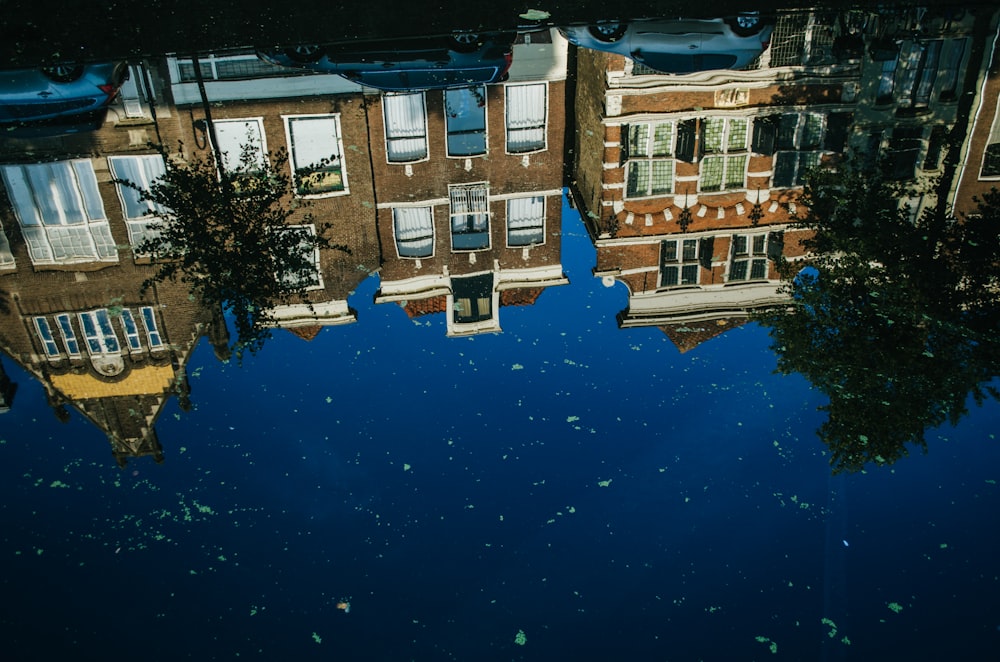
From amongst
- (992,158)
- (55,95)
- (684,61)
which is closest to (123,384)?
(55,95)

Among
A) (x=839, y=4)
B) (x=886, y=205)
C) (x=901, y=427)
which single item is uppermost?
(x=839, y=4)

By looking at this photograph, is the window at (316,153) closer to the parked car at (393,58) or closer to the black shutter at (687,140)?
the parked car at (393,58)

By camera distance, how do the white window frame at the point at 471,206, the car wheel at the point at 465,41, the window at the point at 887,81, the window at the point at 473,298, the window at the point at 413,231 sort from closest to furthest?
the window at the point at 473,298 → the window at the point at 413,231 → the white window frame at the point at 471,206 → the car wheel at the point at 465,41 → the window at the point at 887,81

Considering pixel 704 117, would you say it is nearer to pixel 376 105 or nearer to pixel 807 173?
pixel 807 173

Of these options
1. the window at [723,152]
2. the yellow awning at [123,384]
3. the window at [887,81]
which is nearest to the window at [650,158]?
the window at [723,152]

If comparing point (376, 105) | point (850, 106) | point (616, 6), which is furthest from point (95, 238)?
point (850, 106)

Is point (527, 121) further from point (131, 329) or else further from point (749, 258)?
point (131, 329)
